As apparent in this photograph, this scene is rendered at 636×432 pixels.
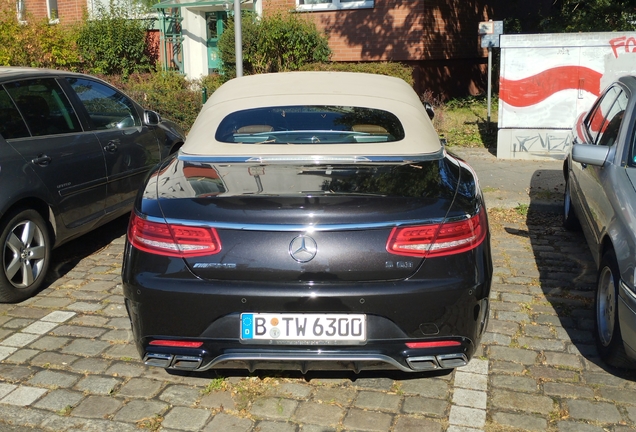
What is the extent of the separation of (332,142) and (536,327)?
1857 mm

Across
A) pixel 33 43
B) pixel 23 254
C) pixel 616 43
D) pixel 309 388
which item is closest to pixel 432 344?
pixel 309 388

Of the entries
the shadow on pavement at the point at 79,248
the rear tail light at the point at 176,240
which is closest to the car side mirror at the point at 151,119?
the shadow on pavement at the point at 79,248

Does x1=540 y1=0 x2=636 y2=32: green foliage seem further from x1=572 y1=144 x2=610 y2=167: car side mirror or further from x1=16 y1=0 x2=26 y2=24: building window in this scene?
x1=16 y1=0 x2=26 y2=24: building window

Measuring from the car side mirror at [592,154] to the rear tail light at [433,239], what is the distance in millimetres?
1836

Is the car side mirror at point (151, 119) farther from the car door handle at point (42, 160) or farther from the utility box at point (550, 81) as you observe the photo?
the utility box at point (550, 81)

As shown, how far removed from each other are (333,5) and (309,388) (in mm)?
13911

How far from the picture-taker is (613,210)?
4492 millimetres

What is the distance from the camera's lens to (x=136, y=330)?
3.73 m

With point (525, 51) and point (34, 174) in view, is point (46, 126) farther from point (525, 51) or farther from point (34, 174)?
point (525, 51)

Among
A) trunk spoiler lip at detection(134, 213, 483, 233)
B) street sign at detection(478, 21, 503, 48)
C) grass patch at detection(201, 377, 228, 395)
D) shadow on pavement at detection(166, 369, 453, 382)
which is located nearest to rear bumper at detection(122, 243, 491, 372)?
trunk spoiler lip at detection(134, 213, 483, 233)

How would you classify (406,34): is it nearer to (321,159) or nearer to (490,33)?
(490,33)

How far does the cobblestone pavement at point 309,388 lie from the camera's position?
3682mm

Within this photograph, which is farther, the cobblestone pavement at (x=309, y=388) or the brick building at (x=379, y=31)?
the brick building at (x=379, y=31)

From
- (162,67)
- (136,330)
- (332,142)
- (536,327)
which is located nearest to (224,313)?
(136,330)
